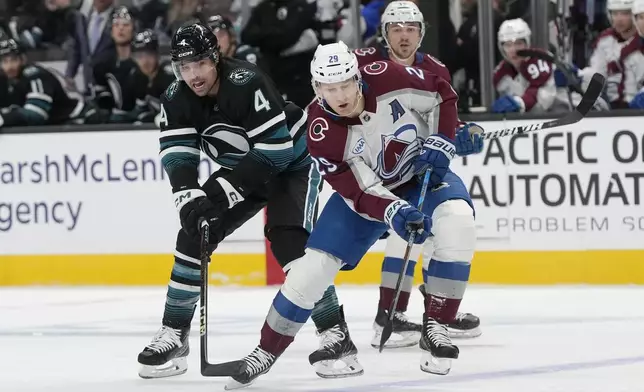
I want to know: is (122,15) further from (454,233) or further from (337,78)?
(454,233)

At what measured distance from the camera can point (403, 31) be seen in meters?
4.63

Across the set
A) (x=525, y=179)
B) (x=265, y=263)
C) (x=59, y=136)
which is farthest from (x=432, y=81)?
(x=59, y=136)

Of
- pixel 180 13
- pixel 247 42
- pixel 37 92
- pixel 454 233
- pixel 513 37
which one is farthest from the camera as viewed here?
pixel 180 13

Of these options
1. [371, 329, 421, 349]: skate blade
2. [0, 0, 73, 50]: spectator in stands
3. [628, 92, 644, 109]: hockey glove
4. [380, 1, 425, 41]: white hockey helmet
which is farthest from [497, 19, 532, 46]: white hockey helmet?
[0, 0, 73, 50]: spectator in stands

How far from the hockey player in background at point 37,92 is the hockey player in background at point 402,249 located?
8.41ft

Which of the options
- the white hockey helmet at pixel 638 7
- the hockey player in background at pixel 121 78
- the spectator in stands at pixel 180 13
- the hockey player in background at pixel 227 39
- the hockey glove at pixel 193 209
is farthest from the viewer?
the spectator in stands at pixel 180 13

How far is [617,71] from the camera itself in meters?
6.25

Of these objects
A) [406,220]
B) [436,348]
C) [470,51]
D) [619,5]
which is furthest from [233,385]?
[619,5]

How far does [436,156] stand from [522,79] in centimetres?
278

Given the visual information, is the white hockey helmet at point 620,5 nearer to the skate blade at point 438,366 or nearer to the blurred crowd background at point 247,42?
the blurred crowd background at point 247,42

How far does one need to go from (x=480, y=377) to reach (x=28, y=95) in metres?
3.80

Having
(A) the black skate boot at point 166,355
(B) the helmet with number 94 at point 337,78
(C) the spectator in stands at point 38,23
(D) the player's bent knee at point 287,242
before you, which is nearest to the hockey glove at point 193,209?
(D) the player's bent knee at point 287,242

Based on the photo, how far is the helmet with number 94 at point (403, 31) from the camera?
462cm

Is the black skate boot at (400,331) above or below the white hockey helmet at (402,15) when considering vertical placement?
below
